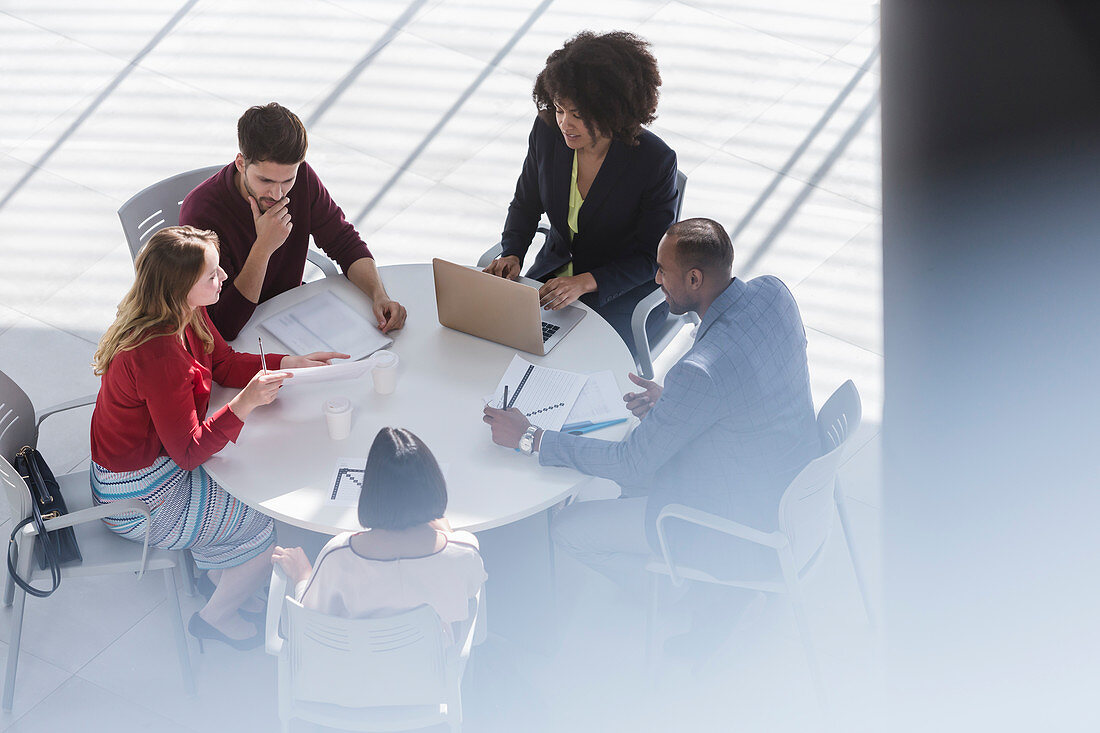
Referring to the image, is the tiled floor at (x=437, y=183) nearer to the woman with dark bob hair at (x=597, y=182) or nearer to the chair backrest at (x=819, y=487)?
the chair backrest at (x=819, y=487)

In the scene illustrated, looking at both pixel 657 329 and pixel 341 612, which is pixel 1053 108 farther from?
pixel 341 612

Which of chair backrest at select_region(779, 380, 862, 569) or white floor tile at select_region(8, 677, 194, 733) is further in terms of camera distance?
white floor tile at select_region(8, 677, 194, 733)

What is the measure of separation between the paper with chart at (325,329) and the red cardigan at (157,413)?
406mm

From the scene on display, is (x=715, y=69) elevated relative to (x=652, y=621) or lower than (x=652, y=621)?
elevated

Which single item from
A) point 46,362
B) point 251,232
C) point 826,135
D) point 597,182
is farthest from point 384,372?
point 826,135

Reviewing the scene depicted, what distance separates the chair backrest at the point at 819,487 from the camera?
9.48ft

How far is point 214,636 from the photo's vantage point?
3500 mm

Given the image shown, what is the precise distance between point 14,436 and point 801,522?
2.15m

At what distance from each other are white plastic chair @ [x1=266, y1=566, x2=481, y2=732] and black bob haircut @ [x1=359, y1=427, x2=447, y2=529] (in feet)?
0.71

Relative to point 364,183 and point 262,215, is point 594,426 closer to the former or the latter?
point 262,215

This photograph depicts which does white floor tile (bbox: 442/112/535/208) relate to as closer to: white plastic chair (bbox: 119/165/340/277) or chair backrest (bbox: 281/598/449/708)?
white plastic chair (bbox: 119/165/340/277)

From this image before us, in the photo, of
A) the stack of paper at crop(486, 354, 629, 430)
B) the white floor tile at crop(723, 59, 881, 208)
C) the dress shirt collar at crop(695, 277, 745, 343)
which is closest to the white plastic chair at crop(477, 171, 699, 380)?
the stack of paper at crop(486, 354, 629, 430)

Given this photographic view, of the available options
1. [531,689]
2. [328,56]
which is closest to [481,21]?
[328,56]

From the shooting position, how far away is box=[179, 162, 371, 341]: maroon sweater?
141 inches
